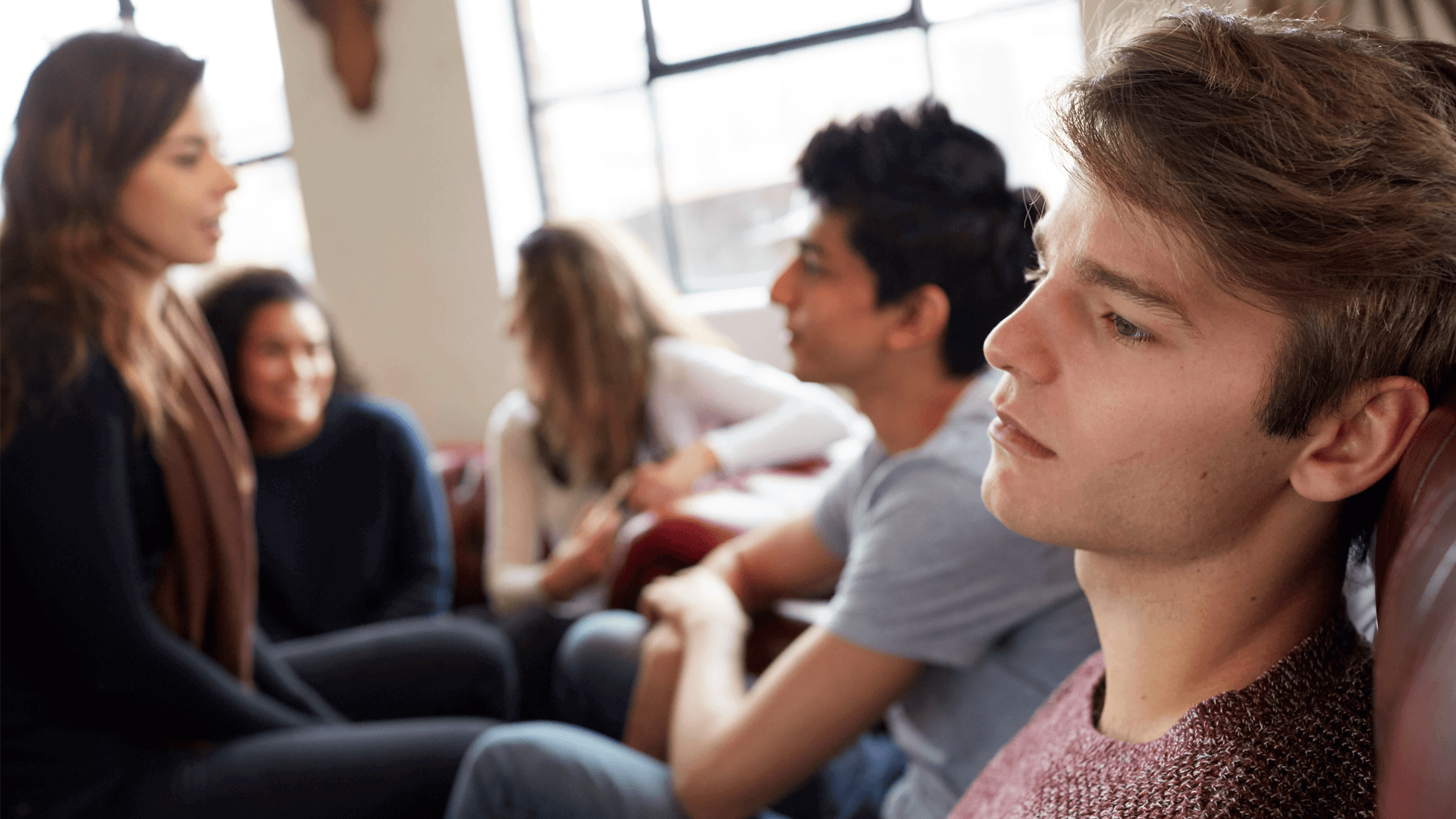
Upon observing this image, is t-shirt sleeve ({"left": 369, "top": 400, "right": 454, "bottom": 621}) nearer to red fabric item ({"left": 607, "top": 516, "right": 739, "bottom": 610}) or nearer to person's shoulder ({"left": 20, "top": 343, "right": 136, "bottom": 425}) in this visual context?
red fabric item ({"left": 607, "top": 516, "right": 739, "bottom": 610})

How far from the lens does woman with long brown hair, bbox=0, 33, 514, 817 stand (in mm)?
1441

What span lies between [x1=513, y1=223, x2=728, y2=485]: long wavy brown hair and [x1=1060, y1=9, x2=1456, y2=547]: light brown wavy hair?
6.51 feet

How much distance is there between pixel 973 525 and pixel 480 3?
10.6 ft

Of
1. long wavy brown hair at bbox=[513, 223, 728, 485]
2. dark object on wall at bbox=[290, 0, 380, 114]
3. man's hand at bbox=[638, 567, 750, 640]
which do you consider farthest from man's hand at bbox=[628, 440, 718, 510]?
dark object on wall at bbox=[290, 0, 380, 114]

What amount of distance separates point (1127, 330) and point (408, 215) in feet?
11.6

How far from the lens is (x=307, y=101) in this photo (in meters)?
3.87

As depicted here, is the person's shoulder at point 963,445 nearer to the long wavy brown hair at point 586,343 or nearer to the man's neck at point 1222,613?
the man's neck at point 1222,613

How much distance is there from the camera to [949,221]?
4.26ft

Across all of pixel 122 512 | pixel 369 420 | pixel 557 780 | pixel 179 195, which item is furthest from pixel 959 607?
pixel 369 420

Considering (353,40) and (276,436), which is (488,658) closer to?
(276,436)

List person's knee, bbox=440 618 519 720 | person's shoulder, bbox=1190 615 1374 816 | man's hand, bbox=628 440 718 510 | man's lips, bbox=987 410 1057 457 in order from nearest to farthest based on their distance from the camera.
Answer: person's shoulder, bbox=1190 615 1374 816 < man's lips, bbox=987 410 1057 457 < person's knee, bbox=440 618 519 720 < man's hand, bbox=628 440 718 510

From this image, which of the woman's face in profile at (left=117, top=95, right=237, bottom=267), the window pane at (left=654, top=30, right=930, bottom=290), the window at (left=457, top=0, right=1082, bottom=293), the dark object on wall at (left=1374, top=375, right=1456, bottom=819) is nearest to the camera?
the dark object on wall at (left=1374, top=375, right=1456, bottom=819)

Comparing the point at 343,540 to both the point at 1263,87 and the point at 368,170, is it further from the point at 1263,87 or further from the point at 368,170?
the point at 1263,87

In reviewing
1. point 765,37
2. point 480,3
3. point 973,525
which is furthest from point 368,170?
point 973,525
